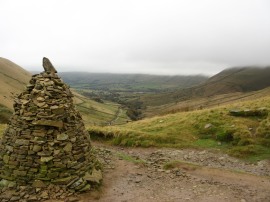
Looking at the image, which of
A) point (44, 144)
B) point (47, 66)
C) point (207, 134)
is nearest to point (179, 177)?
point (44, 144)

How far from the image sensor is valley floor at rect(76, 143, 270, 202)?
46.5ft

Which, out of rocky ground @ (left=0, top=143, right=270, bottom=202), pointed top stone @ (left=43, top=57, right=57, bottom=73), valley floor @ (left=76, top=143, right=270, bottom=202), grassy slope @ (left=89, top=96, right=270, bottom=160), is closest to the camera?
rocky ground @ (left=0, top=143, right=270, bottom=202)

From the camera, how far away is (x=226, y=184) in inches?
613

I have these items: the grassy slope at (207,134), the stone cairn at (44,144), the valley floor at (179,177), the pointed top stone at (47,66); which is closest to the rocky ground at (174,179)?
the valley floor at (179,177)

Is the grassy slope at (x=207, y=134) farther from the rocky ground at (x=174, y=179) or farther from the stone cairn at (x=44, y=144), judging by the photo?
the stone cairn at (x=44, y=144)

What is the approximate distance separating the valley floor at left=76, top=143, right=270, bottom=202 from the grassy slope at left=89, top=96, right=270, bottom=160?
159cm

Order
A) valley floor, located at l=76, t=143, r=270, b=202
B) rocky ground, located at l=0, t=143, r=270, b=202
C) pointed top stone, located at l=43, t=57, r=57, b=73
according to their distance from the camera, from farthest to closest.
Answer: pointed top stone, located at l=43, t=57, r=57, b=73
valley floor, located at l=76, t=143, r=270, b=202
rocky ground, located at l=0, t=143, r=270, b=202

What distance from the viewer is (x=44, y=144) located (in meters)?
14.5

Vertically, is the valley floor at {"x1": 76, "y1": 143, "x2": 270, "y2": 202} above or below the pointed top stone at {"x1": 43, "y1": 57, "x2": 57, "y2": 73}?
below

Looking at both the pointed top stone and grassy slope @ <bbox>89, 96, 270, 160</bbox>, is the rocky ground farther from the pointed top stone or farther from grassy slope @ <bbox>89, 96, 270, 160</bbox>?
the pointed top stone

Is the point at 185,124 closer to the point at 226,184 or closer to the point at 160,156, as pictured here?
the point at 160,156

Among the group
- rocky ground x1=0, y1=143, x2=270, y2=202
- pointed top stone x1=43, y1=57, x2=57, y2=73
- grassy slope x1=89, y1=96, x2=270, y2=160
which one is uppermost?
pointed top stone x1=43, y1=57, x2=57, y2=73

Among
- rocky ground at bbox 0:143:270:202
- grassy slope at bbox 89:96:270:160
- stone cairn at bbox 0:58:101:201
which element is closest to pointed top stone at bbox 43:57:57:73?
stone cairn at bbox 0:58:101:201

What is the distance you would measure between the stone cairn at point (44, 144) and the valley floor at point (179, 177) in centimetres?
176
